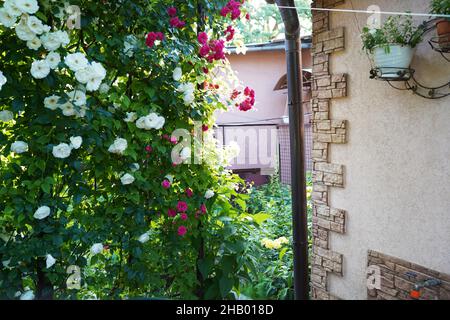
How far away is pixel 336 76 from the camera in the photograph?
2.62 m

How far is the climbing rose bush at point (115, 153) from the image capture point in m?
1.68

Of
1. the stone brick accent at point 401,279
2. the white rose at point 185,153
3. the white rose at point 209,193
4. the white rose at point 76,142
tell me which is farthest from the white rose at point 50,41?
the stone brick accent at point 401,279

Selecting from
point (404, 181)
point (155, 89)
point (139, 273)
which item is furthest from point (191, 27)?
point (404, 181)

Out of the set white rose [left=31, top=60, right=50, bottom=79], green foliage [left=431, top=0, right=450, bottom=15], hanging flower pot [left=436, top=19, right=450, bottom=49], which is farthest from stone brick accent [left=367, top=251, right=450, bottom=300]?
white rose [left=31, top=60, right=50, bottom=79]

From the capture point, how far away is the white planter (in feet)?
6.72

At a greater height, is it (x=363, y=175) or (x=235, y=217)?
(x=363, y=175)

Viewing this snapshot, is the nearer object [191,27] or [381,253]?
[191,27]

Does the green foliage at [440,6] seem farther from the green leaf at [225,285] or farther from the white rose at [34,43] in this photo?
the white rose at [34,43]

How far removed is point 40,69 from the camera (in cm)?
160

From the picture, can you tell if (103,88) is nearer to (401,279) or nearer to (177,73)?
(177,73)

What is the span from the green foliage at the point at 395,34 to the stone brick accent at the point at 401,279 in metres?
1.15

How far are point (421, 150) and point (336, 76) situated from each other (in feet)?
2.46

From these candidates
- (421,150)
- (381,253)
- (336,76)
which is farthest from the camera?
(336,76)
